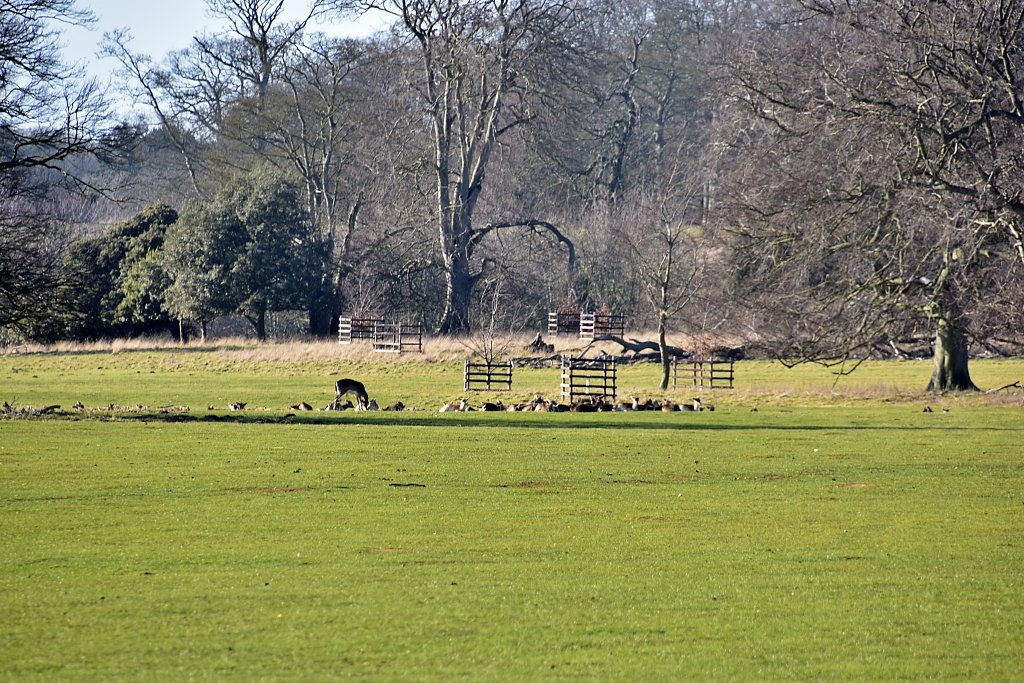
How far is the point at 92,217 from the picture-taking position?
9688 centimetres

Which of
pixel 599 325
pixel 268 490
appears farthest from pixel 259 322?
pixel 268 490

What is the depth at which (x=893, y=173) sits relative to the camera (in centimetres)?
2900

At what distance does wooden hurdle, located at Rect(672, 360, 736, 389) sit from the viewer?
42312 mm

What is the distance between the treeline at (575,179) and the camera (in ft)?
93.8

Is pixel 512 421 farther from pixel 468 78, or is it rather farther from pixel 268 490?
pixel 468 78

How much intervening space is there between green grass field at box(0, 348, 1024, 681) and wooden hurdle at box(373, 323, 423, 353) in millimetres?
31304

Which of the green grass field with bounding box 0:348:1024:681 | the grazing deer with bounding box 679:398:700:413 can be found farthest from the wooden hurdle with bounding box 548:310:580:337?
the green grass field with bounding box 0:348:1024:681

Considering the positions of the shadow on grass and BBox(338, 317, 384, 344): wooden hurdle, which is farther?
BBox(338, 317, 384, 344): wooden hurdle

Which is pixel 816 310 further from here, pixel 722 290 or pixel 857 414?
pixel 722 290

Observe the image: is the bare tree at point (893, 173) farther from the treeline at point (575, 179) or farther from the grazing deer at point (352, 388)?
the grazing deer at point (352, 388)

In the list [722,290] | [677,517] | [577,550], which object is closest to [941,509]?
[677,517]

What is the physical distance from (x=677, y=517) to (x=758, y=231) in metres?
20.2

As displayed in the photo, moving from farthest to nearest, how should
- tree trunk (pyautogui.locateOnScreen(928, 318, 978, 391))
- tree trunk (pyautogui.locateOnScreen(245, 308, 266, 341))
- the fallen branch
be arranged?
tree trunk (pyautogui.locateOnScreen(245, 308, 266, 341))
the fallen branch
tree trunk (pyautogui.locateOnScreen(928, 318, 978, 391))

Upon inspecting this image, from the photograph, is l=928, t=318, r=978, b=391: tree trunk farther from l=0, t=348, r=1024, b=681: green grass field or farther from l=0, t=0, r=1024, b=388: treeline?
l=0, t=348, r=1024, b=681: green grass field
